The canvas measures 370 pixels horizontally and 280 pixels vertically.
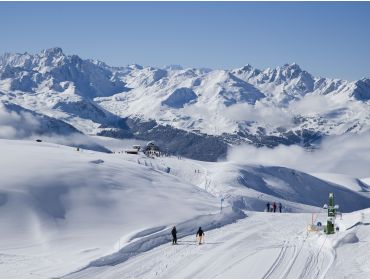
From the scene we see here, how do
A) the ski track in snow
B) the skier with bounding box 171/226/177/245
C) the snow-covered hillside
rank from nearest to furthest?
1. the ski track in snow
2. the snow-covered hillside
3. the skier with bounding box 171/226/177/245

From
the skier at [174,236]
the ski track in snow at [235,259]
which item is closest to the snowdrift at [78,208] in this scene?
the skier at [174,236]

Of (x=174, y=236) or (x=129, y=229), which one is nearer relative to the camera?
(x=174, y=236)

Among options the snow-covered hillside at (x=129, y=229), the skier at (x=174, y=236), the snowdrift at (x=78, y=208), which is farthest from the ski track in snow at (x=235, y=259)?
the snowdrift at (x=78, y=208)

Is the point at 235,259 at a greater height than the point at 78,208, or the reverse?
the point at 78,208

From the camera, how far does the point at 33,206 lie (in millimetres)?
46750

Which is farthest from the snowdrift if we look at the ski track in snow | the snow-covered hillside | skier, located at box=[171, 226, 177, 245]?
the ski track in snow

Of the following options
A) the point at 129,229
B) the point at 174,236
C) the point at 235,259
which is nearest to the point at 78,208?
the point at 129,229

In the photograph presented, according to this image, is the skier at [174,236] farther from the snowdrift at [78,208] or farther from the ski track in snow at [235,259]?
the snowdrift at [78,208]

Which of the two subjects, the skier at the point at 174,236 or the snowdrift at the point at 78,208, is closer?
the snowdrift at the point at 78,208

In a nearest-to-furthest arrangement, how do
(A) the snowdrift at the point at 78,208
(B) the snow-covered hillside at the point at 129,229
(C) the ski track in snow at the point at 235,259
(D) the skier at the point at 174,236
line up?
(C) the ski track in snow at the point at 235,259 → (B) the snow-covered hillside at the point at 129,229 → (A) the snowdrift at the point at 78,208 → (D) the skier at the point at 174,236

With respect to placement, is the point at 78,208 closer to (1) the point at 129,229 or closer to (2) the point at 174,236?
(1) the point at 129,229

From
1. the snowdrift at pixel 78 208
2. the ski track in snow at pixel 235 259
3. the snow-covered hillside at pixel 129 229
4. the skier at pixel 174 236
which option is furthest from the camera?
the skier at pixel 174 236

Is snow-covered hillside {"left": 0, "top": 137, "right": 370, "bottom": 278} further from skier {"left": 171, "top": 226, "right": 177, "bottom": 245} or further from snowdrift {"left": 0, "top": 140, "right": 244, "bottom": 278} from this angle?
skier {"left": 171, "top": 226, "right": 177, "bottom": 245}

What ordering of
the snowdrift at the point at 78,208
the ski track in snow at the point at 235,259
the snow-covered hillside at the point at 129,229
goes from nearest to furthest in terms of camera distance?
the ski track in snow at the point at 235,259 → the snow-covered hillside at the point at 129,229 → the snowdrift at the point at 78,208
